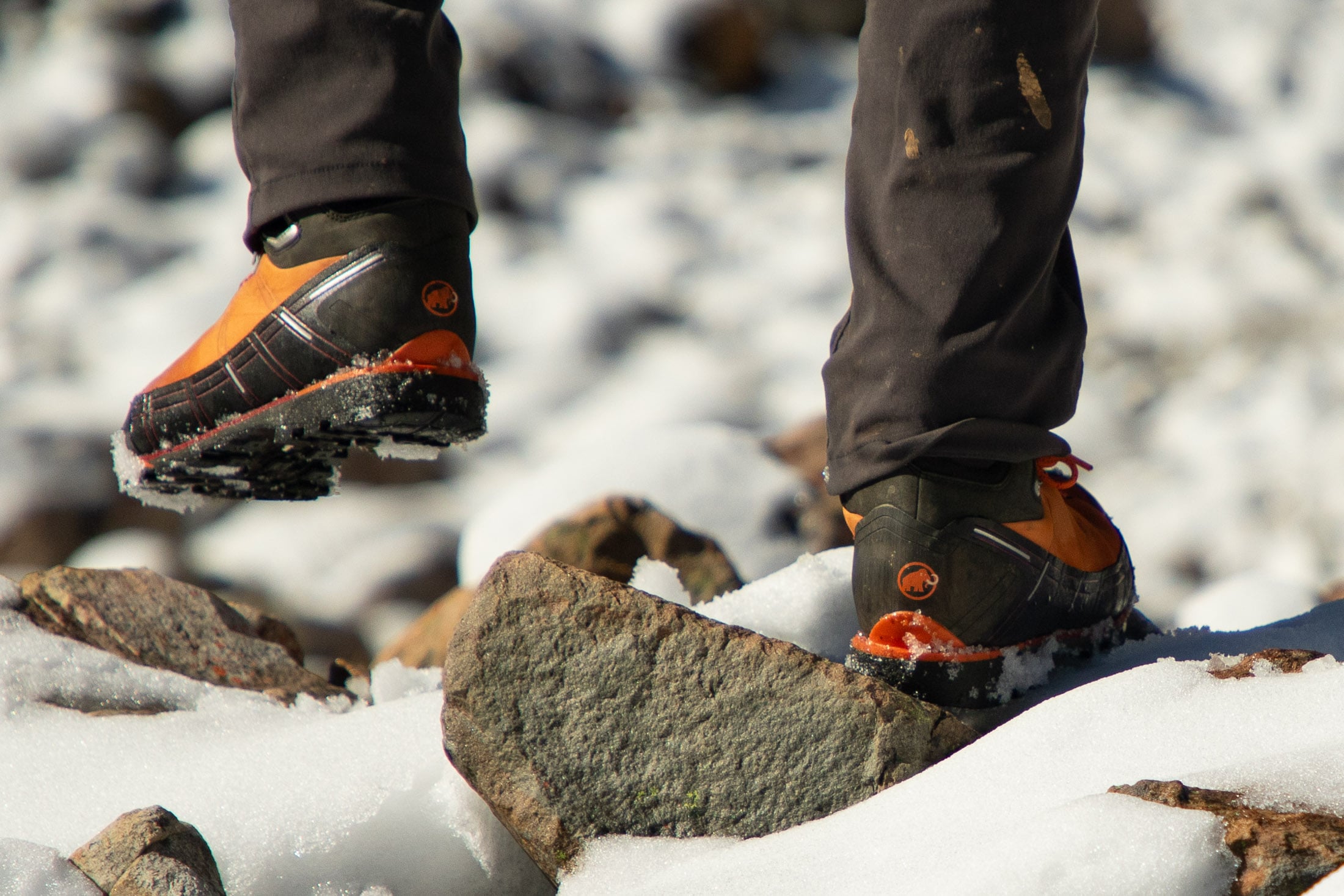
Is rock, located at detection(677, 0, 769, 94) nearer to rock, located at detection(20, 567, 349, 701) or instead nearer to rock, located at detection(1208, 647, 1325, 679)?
rock, located at detection(20, 567, 349, 701)

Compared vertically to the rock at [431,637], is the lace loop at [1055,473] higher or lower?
higher

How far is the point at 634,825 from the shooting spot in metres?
1.23

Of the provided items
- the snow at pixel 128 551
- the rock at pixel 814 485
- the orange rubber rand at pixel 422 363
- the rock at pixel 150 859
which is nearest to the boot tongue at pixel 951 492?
the orange rubber rand at pixel 422 363

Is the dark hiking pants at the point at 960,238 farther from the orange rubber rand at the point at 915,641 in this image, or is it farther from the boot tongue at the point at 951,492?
the orange rubber rand at the point at 915,641

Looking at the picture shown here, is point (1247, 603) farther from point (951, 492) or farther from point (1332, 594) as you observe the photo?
point (951, 492)

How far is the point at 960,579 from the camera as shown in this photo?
1.26 m

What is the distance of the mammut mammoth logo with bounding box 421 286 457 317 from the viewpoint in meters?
1.41

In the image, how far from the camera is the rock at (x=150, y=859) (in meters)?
1.06

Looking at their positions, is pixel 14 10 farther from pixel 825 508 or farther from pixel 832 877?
pixel 832 877

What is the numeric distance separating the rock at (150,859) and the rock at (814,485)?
144 cm

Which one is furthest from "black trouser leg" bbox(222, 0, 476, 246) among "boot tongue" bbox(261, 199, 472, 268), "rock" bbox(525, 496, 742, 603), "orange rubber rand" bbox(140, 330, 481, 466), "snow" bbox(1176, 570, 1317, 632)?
"snow" bbox(1176, 570, 1317, 632)

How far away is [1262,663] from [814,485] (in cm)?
162

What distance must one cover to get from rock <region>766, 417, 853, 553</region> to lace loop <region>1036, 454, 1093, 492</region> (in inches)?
36.7

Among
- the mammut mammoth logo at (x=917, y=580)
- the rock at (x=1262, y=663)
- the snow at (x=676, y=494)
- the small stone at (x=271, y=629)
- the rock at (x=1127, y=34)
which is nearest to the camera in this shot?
the rock at (x=1262, y=663)
